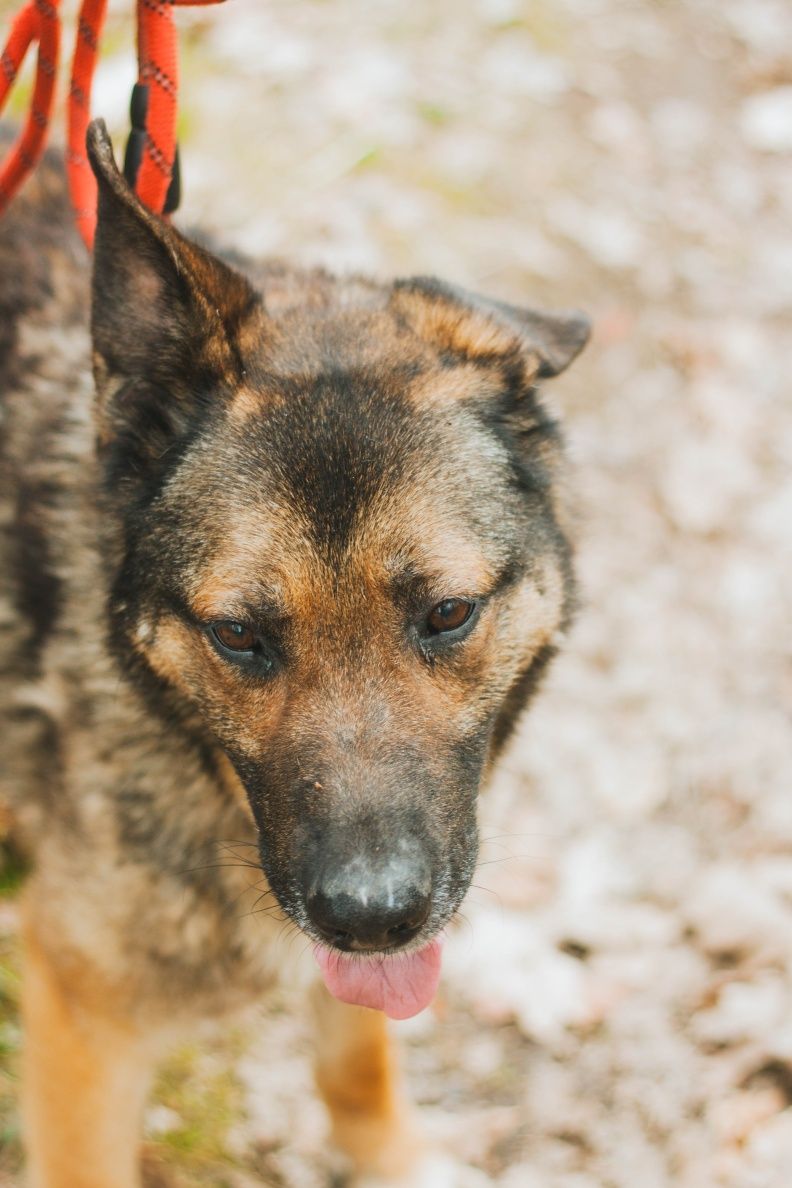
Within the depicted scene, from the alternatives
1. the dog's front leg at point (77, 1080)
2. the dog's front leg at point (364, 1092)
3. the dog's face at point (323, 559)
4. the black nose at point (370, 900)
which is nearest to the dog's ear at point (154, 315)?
the dog's face at point (323, 559)

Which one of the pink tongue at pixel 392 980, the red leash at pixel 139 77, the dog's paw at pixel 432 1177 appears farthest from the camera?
the dog's paw at pixel 432 1177

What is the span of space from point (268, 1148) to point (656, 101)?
19.6ft

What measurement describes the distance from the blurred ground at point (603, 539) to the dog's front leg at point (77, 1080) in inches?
19.9

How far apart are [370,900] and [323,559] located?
26.5 inches

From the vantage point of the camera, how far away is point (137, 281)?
2422mm

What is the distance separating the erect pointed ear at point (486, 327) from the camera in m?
2.74

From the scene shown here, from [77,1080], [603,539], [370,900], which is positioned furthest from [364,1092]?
[603,539]

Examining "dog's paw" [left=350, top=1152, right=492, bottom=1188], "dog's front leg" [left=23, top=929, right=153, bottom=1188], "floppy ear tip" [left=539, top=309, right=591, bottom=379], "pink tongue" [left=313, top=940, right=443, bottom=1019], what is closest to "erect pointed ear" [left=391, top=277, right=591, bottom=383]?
"floppy ear tip" [left=539, top=309, right=591, bottom=379]

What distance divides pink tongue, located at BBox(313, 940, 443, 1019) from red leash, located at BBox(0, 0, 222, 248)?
5.79 feet

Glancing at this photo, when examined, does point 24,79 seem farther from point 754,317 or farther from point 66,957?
point 66,957

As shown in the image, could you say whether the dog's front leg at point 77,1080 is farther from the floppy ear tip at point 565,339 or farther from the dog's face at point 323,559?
the floppy ear tip at point 565,339

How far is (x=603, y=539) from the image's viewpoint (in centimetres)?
496

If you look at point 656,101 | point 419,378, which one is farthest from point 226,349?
point 656,101

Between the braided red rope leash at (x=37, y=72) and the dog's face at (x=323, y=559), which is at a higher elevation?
the braided red rope leash at (x=37, y=72)
